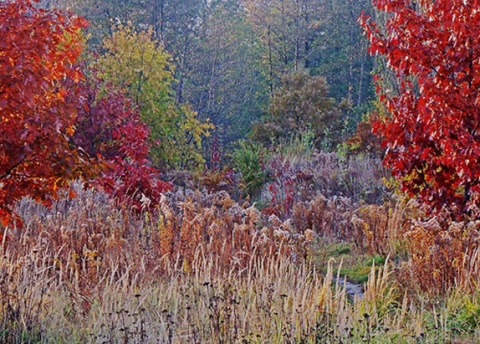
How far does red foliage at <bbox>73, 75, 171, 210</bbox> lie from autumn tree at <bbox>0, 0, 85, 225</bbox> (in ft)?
1.15

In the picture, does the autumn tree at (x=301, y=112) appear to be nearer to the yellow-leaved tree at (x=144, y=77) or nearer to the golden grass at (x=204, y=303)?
the yellow-leaved tree at (x=144, y=77)

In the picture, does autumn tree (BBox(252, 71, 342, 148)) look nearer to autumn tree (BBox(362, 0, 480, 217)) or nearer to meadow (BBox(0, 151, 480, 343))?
meadow (BBox(0, 151, 480, 343))

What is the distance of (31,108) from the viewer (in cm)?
414

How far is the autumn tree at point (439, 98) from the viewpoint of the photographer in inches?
217

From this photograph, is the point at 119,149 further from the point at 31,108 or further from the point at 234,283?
the point at 31,108

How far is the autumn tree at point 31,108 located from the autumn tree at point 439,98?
2.95 m

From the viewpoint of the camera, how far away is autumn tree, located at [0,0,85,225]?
4.06m

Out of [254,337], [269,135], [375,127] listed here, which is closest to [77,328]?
[254,337]

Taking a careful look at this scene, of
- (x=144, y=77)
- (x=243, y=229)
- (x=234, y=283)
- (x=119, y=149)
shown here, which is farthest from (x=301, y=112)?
(x=234, y=283)

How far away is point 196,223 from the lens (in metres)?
6.11

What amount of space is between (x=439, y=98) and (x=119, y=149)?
485 cm

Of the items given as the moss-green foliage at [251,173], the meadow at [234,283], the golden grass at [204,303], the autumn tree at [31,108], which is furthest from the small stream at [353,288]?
the moss-green foliage at [251,173]

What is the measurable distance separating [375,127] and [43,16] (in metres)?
3.26

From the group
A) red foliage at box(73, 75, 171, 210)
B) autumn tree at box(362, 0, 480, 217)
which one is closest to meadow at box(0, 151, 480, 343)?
red foliage at box(73, 75, 171, 210)
